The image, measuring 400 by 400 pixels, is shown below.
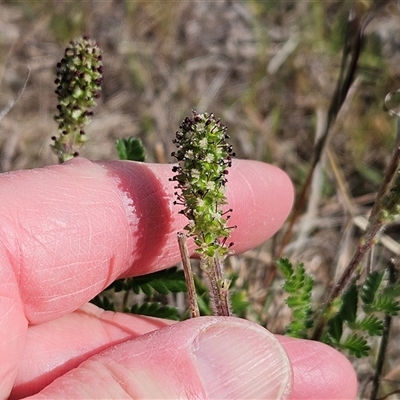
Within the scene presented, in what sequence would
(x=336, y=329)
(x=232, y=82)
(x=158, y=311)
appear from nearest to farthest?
1. (x=336, y=329)
2. (x=158, y=311)
3. (x=232, y=82)

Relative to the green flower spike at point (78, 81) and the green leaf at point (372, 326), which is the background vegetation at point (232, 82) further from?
the green flower spike at point (78, 81)

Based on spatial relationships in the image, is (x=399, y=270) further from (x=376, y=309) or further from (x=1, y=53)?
(x=1, y=53)

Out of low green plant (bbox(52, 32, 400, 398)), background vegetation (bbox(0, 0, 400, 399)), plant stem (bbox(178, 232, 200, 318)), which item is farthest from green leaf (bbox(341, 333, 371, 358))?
background vegetation (bbox(0, 0, 400, 399))

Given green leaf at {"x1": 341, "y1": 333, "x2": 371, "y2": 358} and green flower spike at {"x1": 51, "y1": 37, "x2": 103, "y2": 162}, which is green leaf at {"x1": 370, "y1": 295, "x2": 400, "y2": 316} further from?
green flower spike at {"x1": 51, "y1": 37, "x2": 103, "y2": 162}

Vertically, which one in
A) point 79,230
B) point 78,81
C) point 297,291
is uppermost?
point 78,81

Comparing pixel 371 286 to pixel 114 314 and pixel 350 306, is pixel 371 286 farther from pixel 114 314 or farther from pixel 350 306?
pixel 114 314

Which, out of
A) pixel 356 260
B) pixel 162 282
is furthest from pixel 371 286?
pixel 162 282

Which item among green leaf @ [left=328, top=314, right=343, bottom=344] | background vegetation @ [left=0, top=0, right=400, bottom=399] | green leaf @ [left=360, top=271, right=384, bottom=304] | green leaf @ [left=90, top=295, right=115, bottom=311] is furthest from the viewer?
background vegetation @ [left=0, top=0, right=400, bottom=399]
